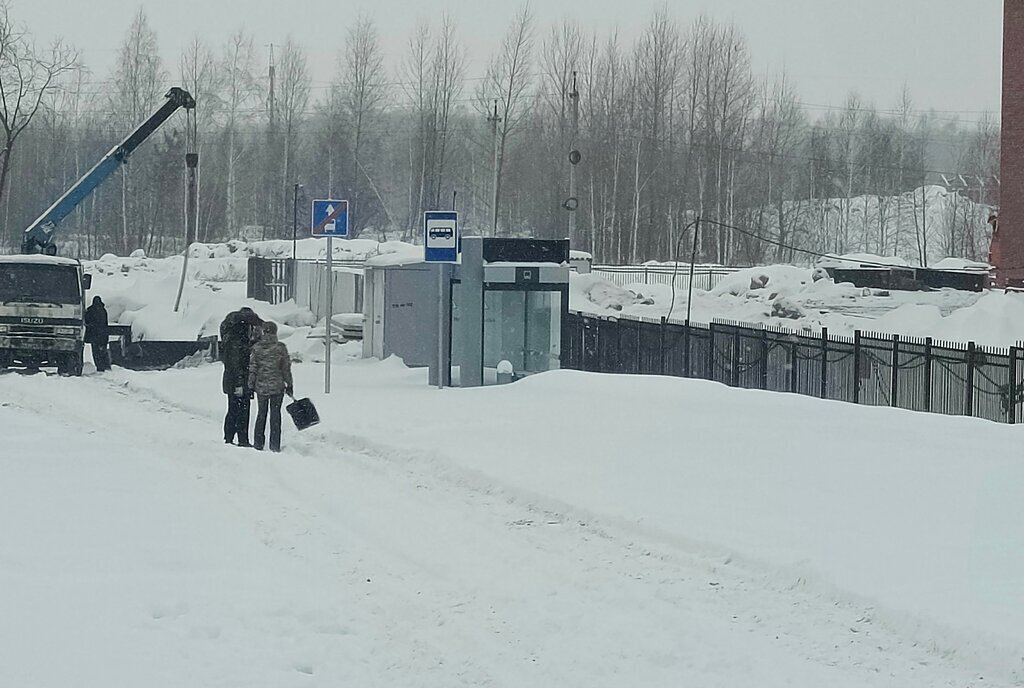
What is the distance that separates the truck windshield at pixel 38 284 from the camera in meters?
27.1

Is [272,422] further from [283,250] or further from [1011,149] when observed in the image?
[283,250]

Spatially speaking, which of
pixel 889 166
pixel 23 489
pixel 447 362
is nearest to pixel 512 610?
pixel 23 489

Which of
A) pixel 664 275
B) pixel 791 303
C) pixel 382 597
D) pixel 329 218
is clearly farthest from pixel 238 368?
pixel 664 275

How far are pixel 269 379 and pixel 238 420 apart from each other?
0.72m

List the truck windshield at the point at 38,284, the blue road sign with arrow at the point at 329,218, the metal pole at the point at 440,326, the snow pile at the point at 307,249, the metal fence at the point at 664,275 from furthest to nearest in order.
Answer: the snow pile at the point at 307,249
the metal fence at the point at 664,275
the truck windshield at the point at 38,284
the metal pole at the point at 440,326
the blue road sign with arrow at the point at 329,218

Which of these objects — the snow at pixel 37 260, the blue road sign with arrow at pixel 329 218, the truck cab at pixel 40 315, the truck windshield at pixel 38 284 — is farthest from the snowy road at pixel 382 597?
the snow at pixel 37 260

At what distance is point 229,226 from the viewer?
89.8 meters

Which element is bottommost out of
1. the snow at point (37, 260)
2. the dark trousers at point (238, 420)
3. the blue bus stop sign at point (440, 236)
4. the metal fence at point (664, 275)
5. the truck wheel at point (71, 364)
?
the truck wheel at point (71, 364)

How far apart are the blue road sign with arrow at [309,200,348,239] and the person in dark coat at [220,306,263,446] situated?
3.31m

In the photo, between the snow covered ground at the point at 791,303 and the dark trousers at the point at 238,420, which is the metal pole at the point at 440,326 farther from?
the snow covered ground at the point at 791,303

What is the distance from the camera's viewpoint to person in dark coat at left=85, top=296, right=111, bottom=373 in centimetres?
2806

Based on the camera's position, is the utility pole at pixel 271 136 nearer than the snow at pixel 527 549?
No

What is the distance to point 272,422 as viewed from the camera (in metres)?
15.3

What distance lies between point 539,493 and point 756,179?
262ft
